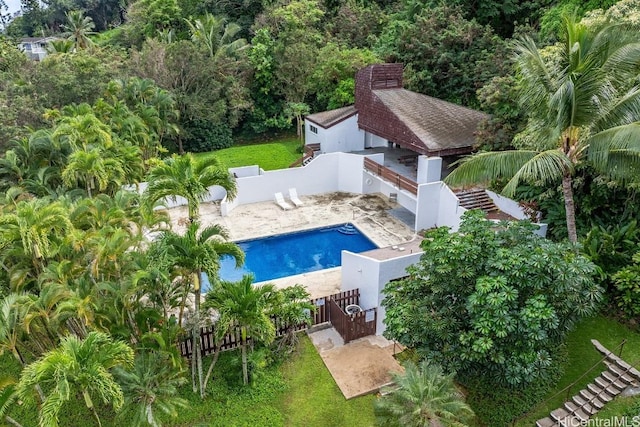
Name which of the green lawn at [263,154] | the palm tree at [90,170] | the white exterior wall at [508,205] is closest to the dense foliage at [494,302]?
the white exterior wall at [508,205]

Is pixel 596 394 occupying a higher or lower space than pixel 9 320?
lower

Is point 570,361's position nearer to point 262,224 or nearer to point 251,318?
point 251,318

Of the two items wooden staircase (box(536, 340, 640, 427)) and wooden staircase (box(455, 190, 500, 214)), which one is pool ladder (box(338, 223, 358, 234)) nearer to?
wooden staircase (box(455, 190, 500, 214))

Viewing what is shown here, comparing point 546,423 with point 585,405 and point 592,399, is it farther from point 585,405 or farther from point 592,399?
point 592,399

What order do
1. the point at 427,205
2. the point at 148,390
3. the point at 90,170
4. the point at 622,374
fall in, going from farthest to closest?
the point at 427,205 < the point at 90,170 < the point at 622,374 < the point at 148,390

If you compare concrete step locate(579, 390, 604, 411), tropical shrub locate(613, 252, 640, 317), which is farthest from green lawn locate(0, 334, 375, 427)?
tropical shrub locate(613, 252, 640, 317)

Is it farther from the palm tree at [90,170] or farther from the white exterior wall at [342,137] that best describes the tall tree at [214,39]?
the palm tree at [90,170]

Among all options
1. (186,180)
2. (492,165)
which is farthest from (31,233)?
(492,165)
